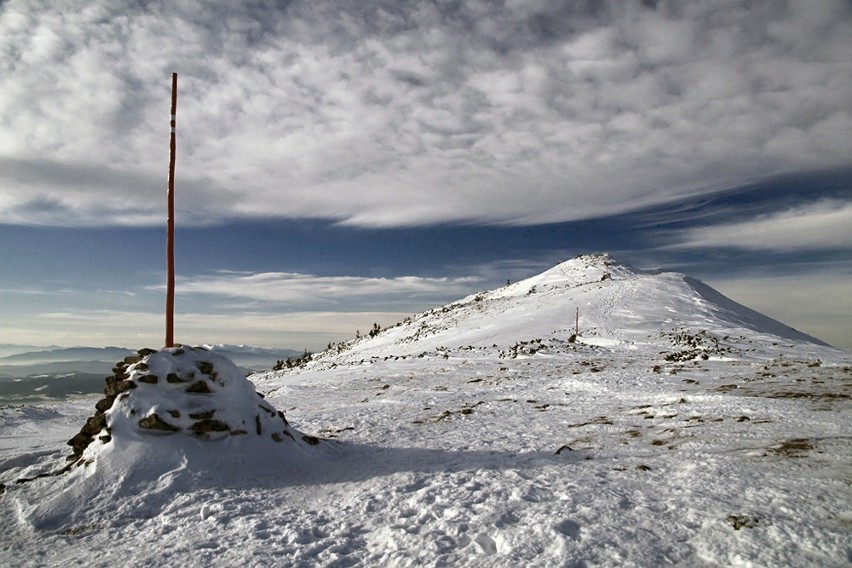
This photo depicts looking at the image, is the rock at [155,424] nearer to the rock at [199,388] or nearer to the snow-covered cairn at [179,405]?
the snow-covered cairn at [179,405]

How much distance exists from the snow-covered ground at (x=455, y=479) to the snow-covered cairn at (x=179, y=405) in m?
0.04

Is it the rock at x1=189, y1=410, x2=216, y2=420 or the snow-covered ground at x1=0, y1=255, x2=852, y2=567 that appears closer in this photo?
the snow-covered ground at x1=0, y1=255, x2=852, y2=567

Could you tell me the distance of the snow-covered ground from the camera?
4.62 m

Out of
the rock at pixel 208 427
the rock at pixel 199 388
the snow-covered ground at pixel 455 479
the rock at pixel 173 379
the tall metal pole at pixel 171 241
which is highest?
the tall metal pole at pixel 171 241

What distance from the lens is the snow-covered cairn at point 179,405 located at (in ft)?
23.9

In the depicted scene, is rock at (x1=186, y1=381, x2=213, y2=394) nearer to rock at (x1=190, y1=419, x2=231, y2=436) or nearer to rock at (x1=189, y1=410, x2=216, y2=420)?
rock at (x1=189, y1=410, x2=216, y2=420)

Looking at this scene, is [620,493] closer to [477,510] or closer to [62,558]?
[477,510]

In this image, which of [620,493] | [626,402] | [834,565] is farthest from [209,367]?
[626,402]

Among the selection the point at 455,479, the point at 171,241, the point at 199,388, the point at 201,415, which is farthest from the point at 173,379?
the point at 455,479

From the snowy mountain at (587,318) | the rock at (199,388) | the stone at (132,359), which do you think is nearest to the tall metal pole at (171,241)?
the stone at (132,359)

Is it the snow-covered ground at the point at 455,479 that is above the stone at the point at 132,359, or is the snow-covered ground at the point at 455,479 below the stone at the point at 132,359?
below

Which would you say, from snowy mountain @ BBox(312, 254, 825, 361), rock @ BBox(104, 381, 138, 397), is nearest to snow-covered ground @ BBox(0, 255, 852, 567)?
rock @ BBox(104, 381, 138, 397)

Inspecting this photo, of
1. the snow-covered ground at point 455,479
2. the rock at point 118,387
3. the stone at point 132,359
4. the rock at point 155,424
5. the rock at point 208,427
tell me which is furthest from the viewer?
the stone at point 132,359

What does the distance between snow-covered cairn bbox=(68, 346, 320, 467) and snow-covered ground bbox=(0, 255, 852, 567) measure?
41 millimetres
